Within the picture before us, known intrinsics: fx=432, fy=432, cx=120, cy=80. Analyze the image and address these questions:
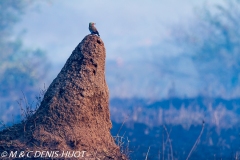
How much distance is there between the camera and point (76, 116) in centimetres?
828

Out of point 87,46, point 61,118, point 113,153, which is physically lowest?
point 113,153

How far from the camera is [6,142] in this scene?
26.2ft

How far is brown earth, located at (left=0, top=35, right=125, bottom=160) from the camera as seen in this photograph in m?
7.91

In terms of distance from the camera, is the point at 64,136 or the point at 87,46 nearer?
the point at 64,136

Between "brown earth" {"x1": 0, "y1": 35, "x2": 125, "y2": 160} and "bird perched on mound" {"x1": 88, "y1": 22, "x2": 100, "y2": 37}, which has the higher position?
"bird perched on mound" {"x1": 88, "y1": 22, "x2": 100, "y2": 37}

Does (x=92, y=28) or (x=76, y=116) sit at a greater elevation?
(x=92, y=28)

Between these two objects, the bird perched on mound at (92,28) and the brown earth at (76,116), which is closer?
the brown earth at (76,116)

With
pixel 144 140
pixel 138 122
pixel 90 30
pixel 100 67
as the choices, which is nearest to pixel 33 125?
pixel 100 67

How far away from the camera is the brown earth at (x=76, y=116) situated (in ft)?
26.0

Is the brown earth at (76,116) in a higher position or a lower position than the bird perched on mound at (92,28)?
lower

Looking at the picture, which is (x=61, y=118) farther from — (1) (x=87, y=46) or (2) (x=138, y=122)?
(2) (x=138, y=122)

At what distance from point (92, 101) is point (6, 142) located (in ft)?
6.01

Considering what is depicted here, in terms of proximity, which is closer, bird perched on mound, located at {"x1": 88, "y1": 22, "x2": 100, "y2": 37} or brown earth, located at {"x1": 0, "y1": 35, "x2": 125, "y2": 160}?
brown earth, located at {"x1": 0, "y1": 35, "x2": 125, "y2": 160}

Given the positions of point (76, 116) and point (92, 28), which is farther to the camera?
point (92, 28)
